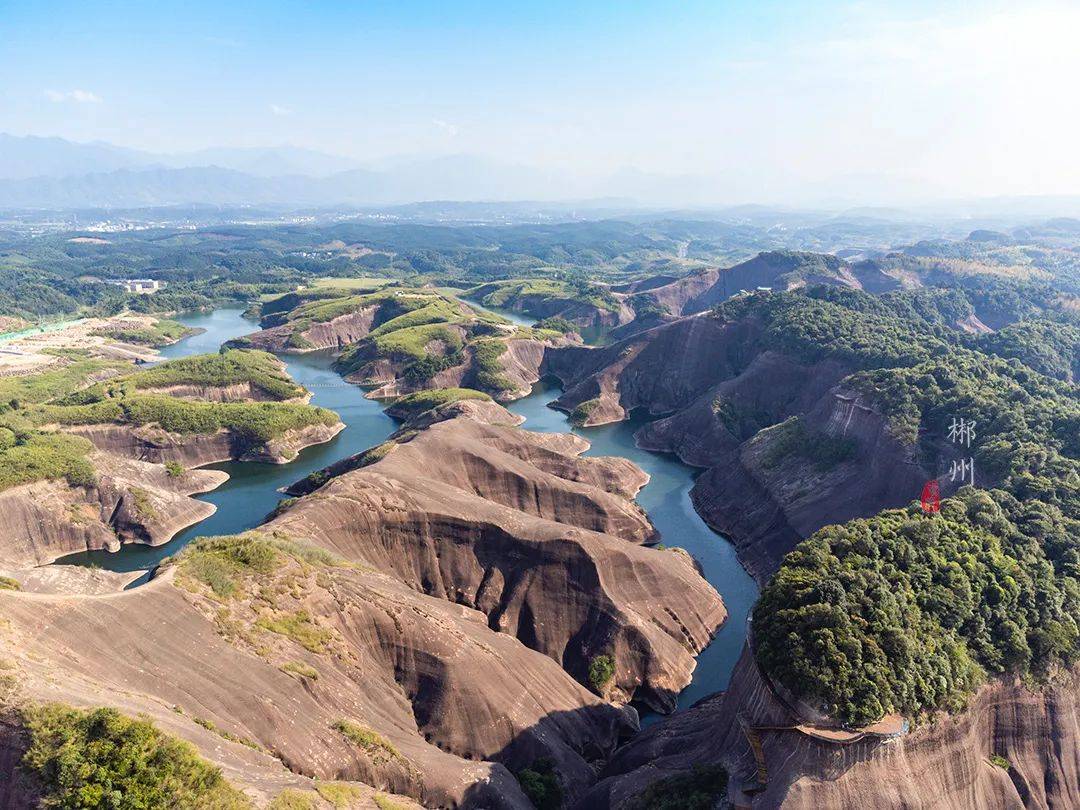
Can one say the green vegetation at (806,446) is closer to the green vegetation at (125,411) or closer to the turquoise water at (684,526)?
the turquoise water at (684,526)

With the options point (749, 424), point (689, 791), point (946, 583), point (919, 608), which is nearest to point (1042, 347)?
point (749, 424)

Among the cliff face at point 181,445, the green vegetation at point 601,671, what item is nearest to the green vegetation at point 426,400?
the cliff face at point 181,445

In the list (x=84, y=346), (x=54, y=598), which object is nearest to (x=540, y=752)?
(x=54, y=598)

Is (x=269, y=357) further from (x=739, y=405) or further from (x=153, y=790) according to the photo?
(x=153, y=790)

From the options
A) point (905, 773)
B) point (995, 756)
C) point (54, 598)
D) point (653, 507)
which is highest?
point (54, 598)

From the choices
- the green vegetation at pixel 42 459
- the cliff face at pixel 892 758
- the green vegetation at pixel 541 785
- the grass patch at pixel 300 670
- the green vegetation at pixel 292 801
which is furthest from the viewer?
the green vegetation at pixel 42 459

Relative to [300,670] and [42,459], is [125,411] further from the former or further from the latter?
[300,670]
